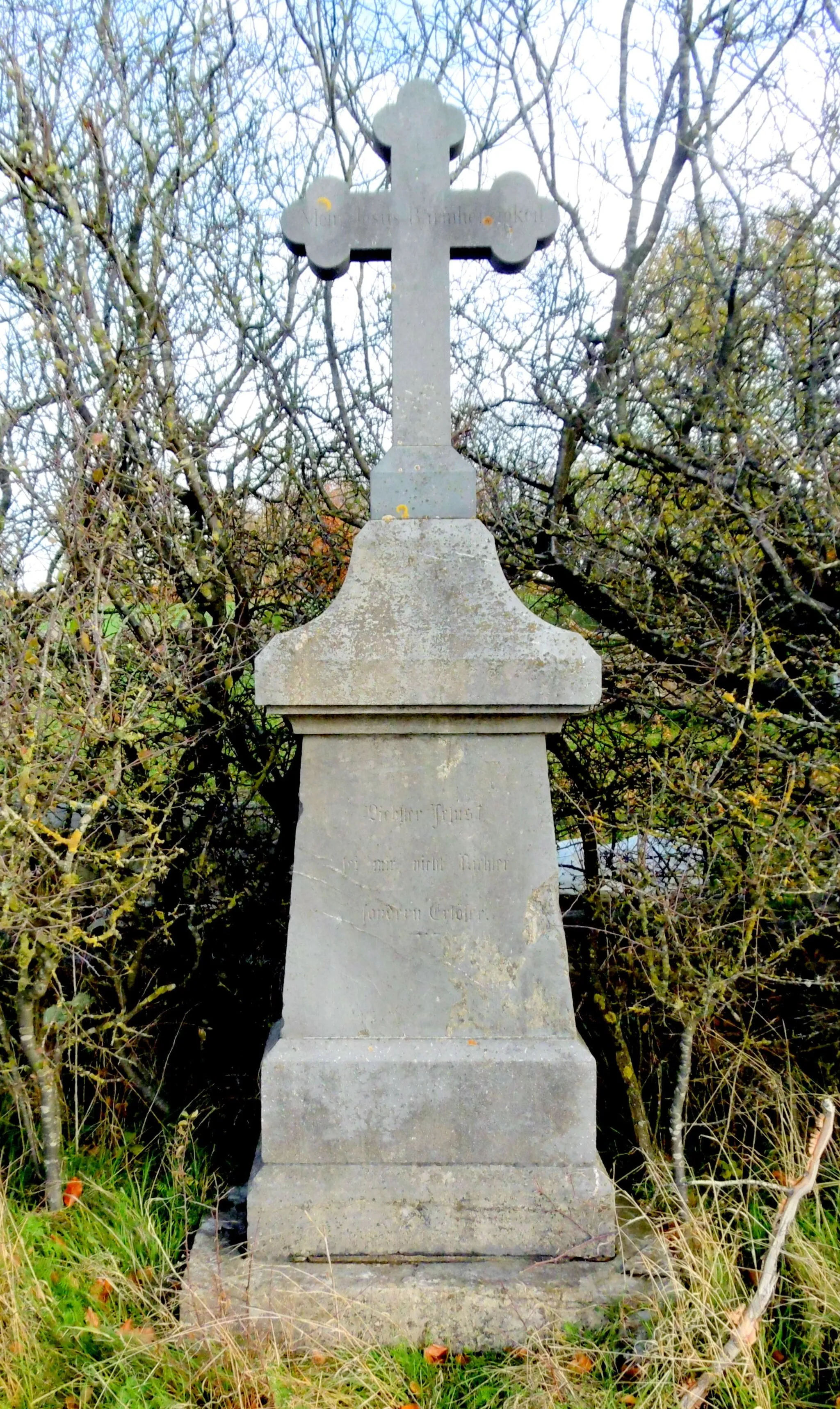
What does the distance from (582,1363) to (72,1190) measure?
1.60 metres

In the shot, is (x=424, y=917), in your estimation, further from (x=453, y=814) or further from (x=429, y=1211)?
(x=429, y=1211)

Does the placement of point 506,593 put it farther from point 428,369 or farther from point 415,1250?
point 415,1250

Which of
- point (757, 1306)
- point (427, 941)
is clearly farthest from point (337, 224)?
point (757, 1306)

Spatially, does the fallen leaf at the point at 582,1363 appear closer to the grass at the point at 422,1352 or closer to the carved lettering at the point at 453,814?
the grass at the point at 422,1352

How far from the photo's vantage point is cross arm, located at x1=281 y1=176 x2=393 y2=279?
2434 millimetres

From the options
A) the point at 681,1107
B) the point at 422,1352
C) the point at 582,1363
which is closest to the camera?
the point at 582,1363

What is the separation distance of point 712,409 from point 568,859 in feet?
7.50

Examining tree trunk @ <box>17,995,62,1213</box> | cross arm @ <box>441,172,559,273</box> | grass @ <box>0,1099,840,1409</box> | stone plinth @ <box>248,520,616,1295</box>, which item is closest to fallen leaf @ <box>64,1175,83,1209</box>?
tree trunk @ <box>17,995,62,1213</box>

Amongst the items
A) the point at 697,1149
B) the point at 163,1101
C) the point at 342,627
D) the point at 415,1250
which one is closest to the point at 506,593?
the point at 342,627

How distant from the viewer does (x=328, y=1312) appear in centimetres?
214

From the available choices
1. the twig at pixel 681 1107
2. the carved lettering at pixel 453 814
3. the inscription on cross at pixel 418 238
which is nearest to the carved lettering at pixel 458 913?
the carved lettering at pixel 453 814

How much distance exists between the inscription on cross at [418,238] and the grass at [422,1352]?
199 cm

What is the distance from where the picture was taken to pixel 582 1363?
2.05m

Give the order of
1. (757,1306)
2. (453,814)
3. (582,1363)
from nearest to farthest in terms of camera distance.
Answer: (757,1306) < (582,1363) < (453,814)
